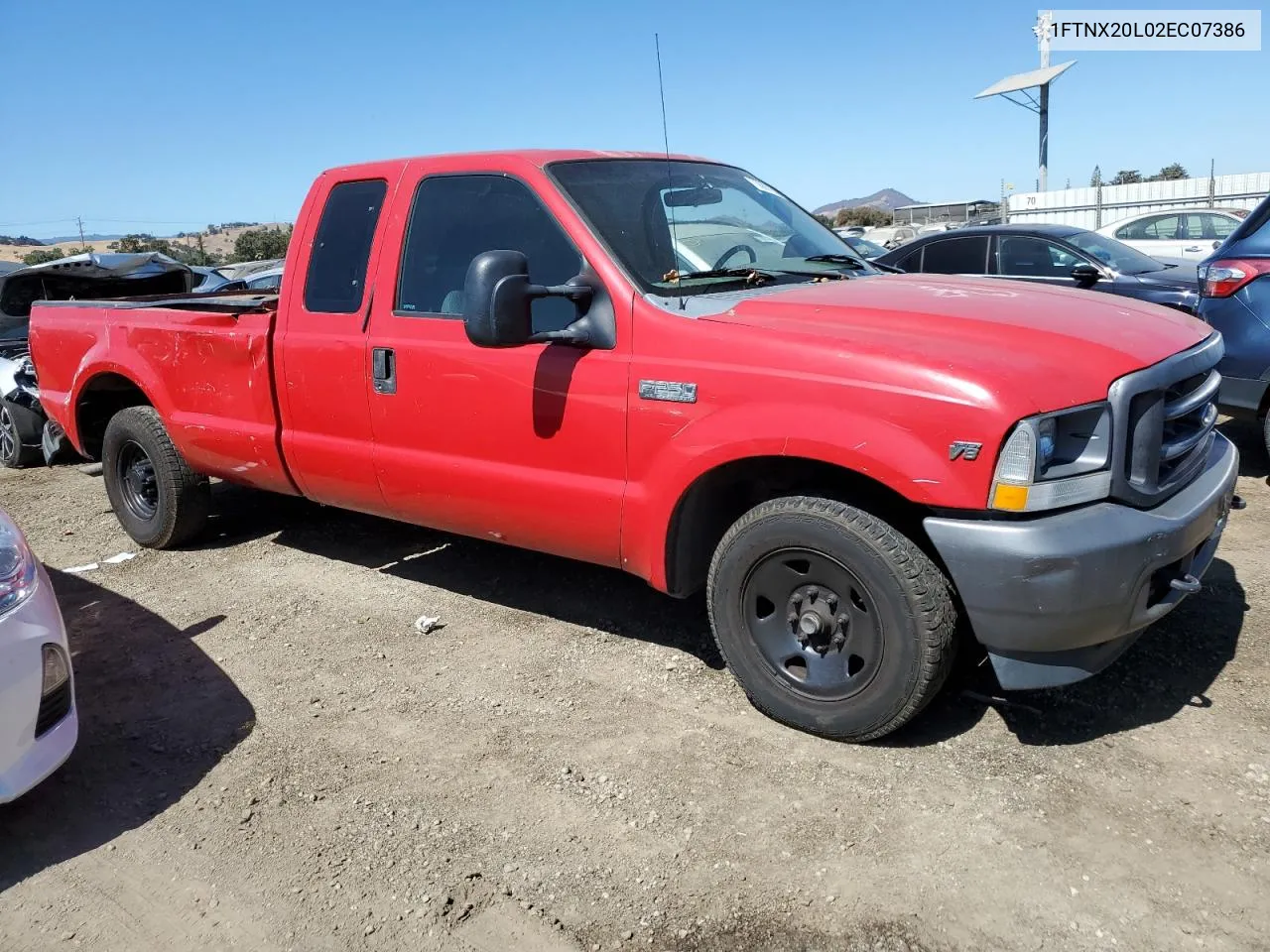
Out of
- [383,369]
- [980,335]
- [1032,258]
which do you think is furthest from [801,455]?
[1032,258]

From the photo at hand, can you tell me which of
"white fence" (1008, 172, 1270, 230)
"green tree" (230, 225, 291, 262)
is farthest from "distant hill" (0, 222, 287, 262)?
"white fence" (1008, 172, 1270, 230)

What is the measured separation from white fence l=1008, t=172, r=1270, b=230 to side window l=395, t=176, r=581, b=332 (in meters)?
22.5

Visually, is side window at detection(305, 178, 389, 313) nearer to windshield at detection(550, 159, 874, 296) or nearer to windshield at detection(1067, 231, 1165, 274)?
windshield at detection(550, 159, 874, 296)

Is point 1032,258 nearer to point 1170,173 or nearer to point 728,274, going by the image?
point 728,274

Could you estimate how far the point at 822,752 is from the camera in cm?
338

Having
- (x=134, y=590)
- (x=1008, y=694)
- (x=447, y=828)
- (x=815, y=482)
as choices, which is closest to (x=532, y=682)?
(x=447, y=828)

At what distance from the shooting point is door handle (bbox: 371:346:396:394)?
4250 millimetres

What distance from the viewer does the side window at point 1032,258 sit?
29.3ft

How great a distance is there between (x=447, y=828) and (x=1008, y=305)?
2535 mm

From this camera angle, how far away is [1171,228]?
1480 cm

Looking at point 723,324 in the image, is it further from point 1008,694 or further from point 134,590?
point 134,590

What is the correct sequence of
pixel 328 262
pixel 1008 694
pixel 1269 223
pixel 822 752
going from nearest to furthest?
pixel 822 752 < pixel 1008 694 < pixel 328 262 < pixel 1269 223

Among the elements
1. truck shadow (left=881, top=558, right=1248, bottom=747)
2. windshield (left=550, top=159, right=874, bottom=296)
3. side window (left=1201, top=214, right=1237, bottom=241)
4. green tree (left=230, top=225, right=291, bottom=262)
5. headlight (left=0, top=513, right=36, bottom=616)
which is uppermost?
green tree (left=230, top=225, right=291, bottom=262)

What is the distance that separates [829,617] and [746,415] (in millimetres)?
723
